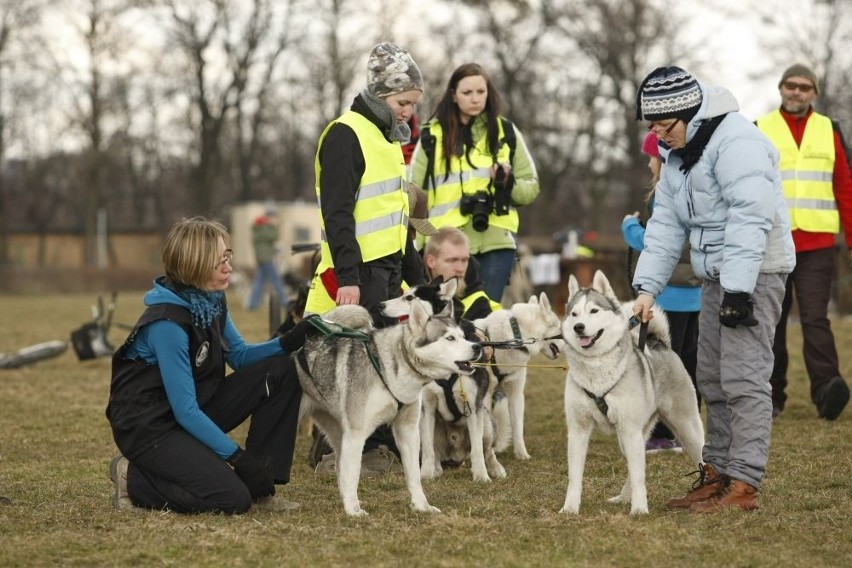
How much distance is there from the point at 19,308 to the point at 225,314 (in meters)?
20.9

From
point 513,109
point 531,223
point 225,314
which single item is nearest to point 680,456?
point 225,314

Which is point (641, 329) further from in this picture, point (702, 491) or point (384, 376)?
point (384, 376)

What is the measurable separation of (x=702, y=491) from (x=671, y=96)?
1797mm

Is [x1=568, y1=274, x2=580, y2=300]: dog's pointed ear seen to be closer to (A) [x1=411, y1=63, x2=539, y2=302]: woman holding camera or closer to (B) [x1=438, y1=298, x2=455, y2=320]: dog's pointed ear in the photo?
(B) [x1=438, y1=298, x2=455, y2=320]: dog's pointed ear

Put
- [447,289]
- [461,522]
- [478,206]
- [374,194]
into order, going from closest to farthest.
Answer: [461,522], [447,289], [374,194], [478,206]

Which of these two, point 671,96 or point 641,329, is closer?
point 671,96

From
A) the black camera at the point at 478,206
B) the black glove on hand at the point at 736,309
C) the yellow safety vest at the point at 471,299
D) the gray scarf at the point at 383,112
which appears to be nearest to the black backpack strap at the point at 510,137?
the black camera at the point at 478,206

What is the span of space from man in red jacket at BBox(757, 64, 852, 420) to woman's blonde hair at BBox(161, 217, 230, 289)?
4.45 meters

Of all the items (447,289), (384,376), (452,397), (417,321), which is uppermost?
(447,289)

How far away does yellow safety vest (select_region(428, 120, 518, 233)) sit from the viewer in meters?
7.05

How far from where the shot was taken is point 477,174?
7.05 metres

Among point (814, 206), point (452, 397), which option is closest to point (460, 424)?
point (452, 397)

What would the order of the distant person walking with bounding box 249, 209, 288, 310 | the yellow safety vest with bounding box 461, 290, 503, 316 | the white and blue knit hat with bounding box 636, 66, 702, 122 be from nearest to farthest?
the white and blue knit hat with bounding box 636, 66, 702, 122, the yellow safety vest with bounding box 461, 290, 503, 316, the distant person walking with bounding box 249, 209, 288, 310

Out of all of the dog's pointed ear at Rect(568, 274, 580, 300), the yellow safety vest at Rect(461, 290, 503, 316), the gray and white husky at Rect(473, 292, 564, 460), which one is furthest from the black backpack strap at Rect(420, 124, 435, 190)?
the dog's pointed ear at Rect(568, 274, 580, 300)
